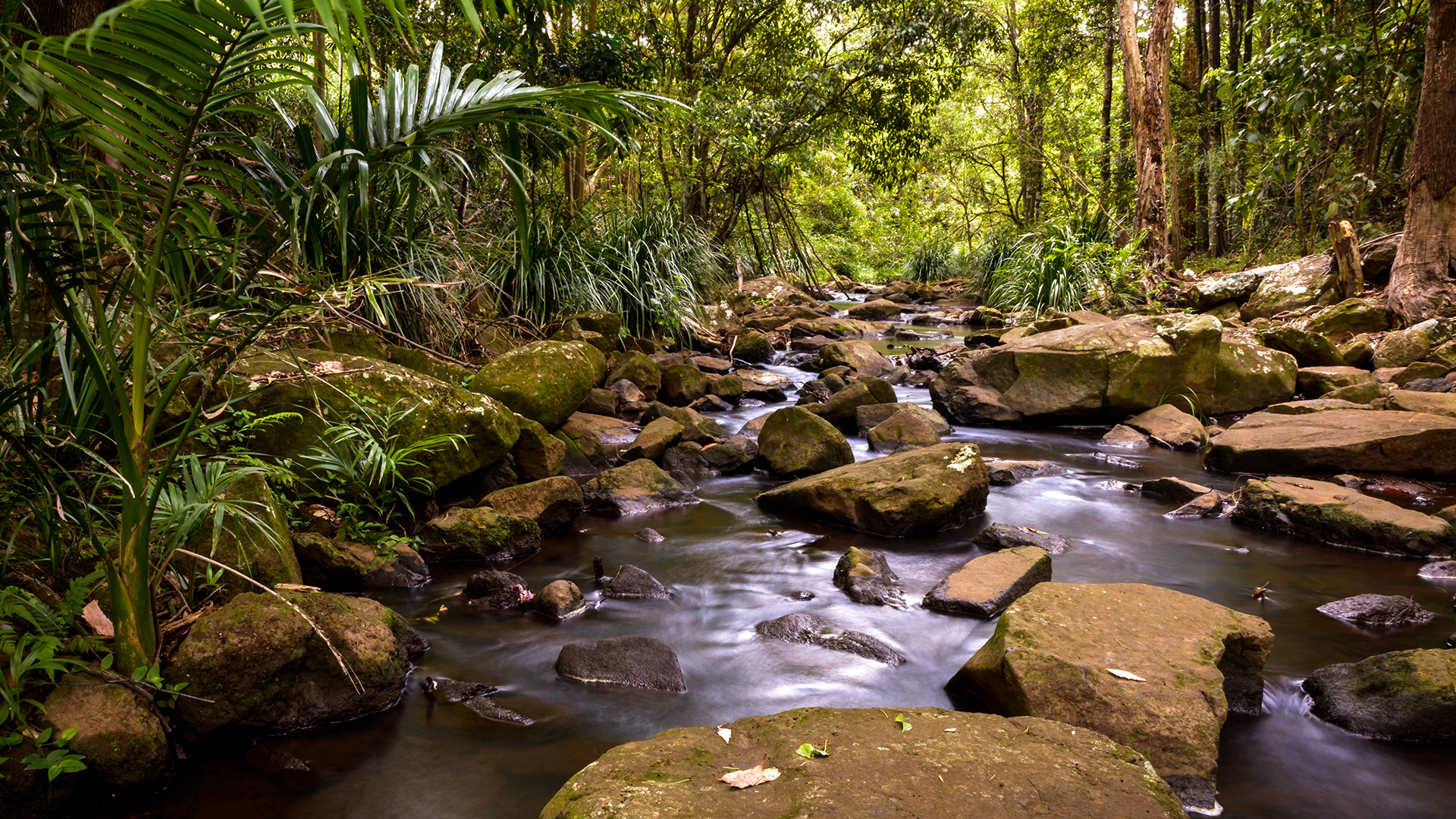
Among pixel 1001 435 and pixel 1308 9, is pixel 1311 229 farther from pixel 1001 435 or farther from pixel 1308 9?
pixel 1001 435

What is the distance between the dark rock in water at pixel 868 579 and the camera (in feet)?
12.2

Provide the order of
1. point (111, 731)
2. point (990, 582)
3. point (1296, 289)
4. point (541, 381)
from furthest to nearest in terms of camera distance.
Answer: point (1296, 289)
point (541, 381)
point (990, 582)
point (111, 731)

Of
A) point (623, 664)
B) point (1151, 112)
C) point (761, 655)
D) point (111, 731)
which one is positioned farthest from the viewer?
point (1151, 112)

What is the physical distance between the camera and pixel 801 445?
5.61 metres

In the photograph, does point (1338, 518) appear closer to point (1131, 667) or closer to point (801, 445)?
point (1131, 667)

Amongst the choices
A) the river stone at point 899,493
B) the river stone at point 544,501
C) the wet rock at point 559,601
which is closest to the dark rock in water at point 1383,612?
the river stone at point 899,493

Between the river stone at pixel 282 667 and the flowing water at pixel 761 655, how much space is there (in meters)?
0.08

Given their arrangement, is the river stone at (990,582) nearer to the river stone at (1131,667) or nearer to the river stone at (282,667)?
the river stone at (1131,667)

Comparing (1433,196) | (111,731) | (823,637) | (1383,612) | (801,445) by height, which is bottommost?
(1383,612)

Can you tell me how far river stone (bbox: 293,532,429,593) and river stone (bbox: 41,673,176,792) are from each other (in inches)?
45.1

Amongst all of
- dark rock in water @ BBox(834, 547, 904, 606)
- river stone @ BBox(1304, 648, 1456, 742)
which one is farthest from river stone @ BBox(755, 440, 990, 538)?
river stone @ BBox(1304, 648, 1456, 742)

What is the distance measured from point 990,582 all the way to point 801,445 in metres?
2.14

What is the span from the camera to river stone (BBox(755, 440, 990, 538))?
14.8 ft

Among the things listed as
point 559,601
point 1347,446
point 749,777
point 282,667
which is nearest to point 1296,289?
point 1347,446
